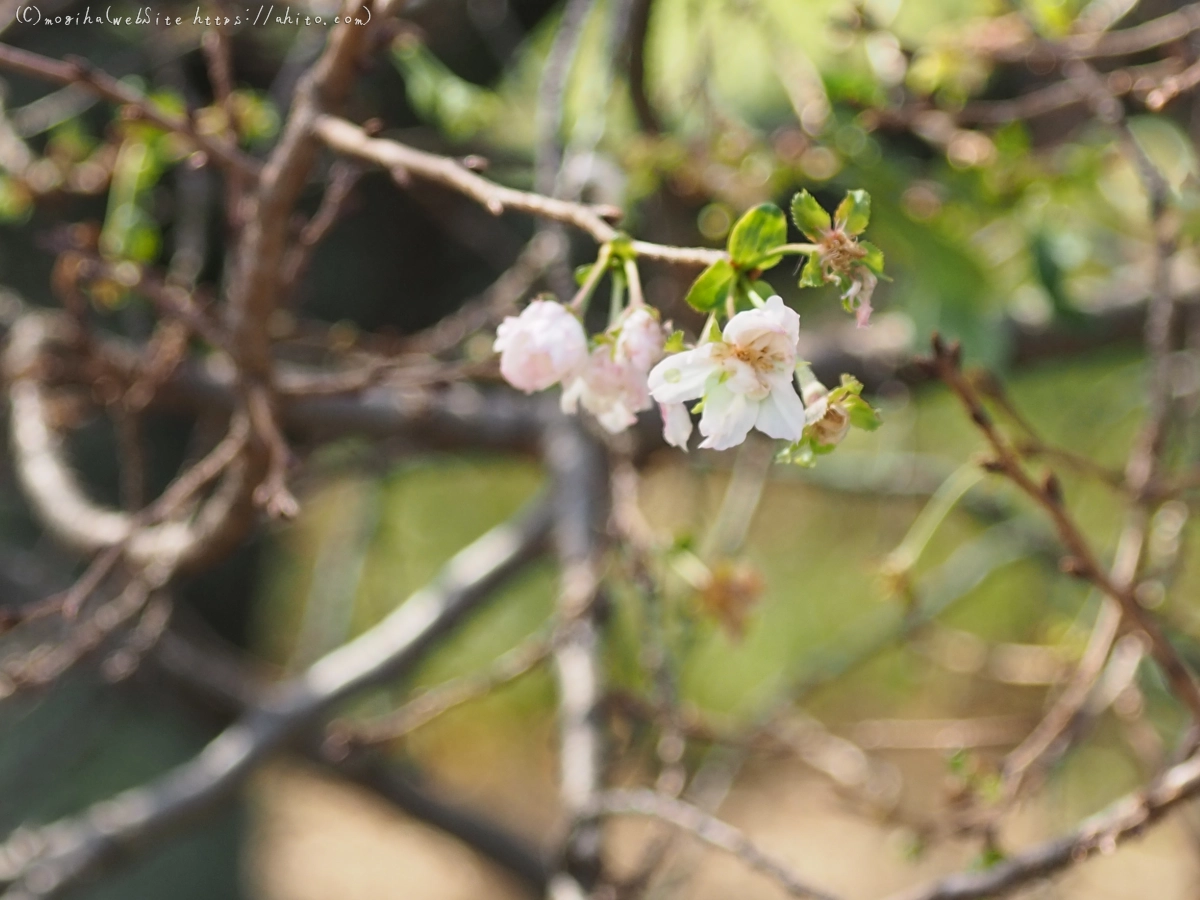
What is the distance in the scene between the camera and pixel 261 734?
46.4 inches

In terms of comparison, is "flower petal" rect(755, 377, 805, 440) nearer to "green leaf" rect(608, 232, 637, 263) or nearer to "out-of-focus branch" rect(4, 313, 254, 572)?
"green leaf" rect(608, 232, 637, 263)

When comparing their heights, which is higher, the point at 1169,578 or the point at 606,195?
the point at 606,195

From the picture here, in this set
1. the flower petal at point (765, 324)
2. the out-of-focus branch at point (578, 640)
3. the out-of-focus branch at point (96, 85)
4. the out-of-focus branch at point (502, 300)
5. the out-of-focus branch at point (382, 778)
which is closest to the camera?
the flower petal at point (765, 324)

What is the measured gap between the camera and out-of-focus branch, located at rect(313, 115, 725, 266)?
1.35 ft

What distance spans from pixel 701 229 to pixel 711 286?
68 cm

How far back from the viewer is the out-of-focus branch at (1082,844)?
571 millimetres

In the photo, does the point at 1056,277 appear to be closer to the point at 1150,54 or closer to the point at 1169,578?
the point at 1169,578

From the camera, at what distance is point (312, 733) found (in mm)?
1530

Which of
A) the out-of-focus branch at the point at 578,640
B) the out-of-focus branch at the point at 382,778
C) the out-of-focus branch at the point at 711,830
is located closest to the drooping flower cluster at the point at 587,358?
the out-of-focus branch at the point at 711,830

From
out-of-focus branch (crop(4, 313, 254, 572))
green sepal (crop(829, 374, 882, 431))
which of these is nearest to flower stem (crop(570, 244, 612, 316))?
green sepal (crop(829, 374, 882, 431))

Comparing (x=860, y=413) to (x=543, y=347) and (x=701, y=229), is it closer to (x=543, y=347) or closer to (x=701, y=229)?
(x=543, y=347)

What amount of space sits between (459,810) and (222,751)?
62 cm

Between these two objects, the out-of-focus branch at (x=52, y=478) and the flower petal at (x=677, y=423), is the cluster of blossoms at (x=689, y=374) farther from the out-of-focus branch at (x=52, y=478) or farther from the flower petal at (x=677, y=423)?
the out-of-focus branch at (x=52, y=478)

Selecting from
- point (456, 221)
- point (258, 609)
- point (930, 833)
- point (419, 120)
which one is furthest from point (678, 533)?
point (258, 609)
